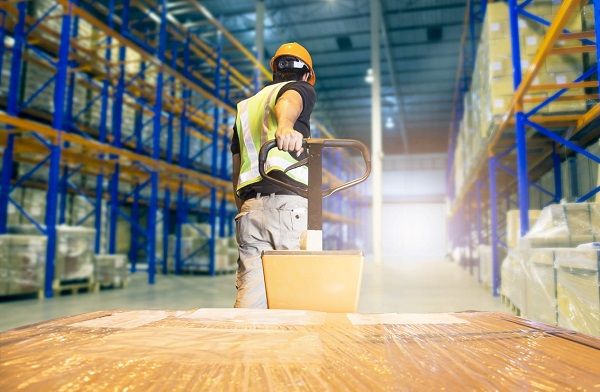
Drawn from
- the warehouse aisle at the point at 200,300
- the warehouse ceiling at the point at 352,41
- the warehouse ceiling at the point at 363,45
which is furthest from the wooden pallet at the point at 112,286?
the warehouse ceiling at the point at 363,45

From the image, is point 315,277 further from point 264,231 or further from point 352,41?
point 352,41

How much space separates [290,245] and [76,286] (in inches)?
231

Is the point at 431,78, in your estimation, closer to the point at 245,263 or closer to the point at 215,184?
the point at 215,184

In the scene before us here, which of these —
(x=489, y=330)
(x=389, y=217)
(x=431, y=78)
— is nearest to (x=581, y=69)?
(x=489, y=330)

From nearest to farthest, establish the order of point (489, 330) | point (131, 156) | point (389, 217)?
point (489, 330) → point (131, 156) → point (389, 217)

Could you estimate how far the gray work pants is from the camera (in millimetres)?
2119

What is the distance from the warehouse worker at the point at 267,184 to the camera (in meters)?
2.10

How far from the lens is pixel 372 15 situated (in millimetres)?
14602

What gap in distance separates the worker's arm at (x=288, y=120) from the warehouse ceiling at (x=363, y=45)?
557 inches

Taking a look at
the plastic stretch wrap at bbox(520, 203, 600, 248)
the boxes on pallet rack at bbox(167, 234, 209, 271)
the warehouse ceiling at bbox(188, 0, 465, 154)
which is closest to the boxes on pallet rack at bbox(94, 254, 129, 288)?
the boxes on pallet rack at bbox(167, 234, 209, 271)

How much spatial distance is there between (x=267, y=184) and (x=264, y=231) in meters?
0.23

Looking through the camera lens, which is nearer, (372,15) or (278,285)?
(278,285)

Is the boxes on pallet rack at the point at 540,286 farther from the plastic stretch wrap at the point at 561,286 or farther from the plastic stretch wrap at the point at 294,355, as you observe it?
the plastic stretch wrap at the point at 294,355

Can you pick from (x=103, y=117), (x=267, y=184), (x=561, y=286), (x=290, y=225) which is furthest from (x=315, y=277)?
(x=103, y=117)
